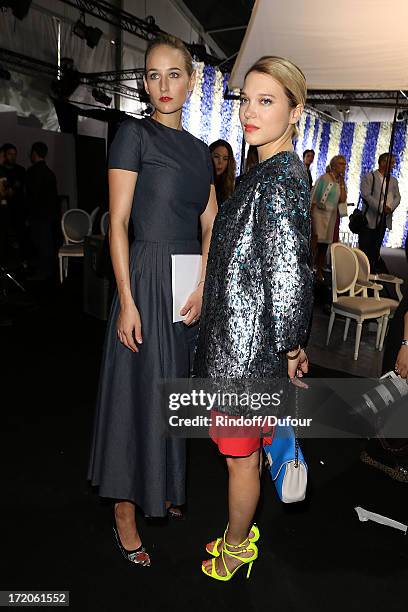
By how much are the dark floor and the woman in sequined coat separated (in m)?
0.76

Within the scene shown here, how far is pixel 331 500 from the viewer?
2.09m

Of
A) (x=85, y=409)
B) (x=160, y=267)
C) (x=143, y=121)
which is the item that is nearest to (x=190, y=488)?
(x=85, y=409)

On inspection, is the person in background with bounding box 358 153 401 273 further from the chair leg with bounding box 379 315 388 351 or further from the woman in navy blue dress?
the woman in navy blue dress

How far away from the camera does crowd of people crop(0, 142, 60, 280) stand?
227 inches

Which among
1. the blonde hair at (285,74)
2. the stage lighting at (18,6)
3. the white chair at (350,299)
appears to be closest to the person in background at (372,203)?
the white chair at (350,299)

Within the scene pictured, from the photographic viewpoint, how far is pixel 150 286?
1.42 metres

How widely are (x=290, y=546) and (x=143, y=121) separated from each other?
1.53 metres

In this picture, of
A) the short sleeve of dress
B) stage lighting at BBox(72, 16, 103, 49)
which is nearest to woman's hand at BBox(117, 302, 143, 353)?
the short sleeve of dress

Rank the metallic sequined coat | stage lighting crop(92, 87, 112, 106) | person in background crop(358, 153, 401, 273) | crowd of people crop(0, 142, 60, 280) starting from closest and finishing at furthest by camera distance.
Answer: the metallic sequined coat < crowd of people crop(0, 142, 60, 280) < person in background crop(358, 153, 401, 273) < stage lighting crop(92, 87, 112, 106)

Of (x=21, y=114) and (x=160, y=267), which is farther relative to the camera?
(x=21, y=114)

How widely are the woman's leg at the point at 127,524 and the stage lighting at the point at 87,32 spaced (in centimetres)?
941

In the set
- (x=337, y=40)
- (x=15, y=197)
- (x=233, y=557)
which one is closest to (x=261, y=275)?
(x=233, y=557)

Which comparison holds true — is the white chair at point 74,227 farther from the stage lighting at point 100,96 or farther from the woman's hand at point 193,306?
the stage lighting at point 100,96

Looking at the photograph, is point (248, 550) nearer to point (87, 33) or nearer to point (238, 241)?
point (238, 241)
